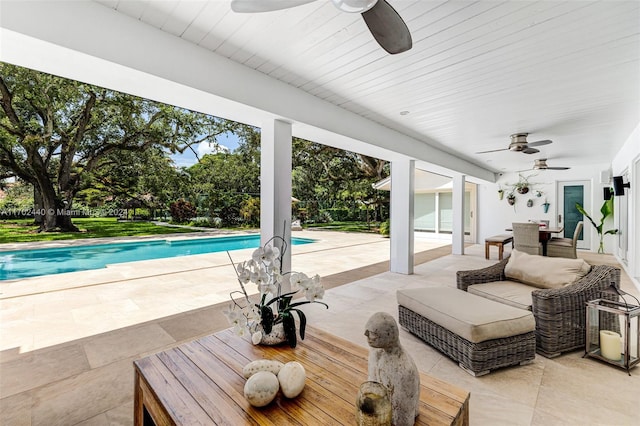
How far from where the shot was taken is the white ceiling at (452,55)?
2.04 meters

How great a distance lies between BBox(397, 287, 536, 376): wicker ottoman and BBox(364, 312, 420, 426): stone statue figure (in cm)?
143


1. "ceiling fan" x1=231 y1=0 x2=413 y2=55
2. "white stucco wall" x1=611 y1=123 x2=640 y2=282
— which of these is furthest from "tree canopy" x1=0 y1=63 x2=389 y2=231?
"ceiling fan" x1=231 y1=0 x2=413 y2=55

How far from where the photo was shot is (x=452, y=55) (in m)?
2.60

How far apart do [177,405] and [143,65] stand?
2.32 meters

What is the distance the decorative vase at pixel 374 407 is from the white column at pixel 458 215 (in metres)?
8.30

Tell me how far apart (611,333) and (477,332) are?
1.24 meters

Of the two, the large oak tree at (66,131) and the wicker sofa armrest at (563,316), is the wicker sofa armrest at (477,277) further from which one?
the large oak tree at (66,131)

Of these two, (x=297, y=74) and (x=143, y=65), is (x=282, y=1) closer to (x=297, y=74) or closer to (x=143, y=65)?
(x=143, y=65)

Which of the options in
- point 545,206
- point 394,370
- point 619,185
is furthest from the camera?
point 545,206

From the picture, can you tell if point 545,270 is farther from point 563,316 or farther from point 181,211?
point 181,211

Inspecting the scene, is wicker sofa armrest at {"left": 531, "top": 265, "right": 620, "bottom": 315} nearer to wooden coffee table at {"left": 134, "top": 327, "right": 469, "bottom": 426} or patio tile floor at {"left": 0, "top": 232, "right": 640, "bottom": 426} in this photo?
patio tile floor at {"left": 0, "top": 232, "right": 640, "bottom": 426}

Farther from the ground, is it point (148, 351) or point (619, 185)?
point (619, 185)

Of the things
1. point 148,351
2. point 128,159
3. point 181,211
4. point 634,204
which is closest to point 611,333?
point 148,351

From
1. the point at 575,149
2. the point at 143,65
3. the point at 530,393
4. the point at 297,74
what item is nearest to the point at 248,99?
the point at 297,74
